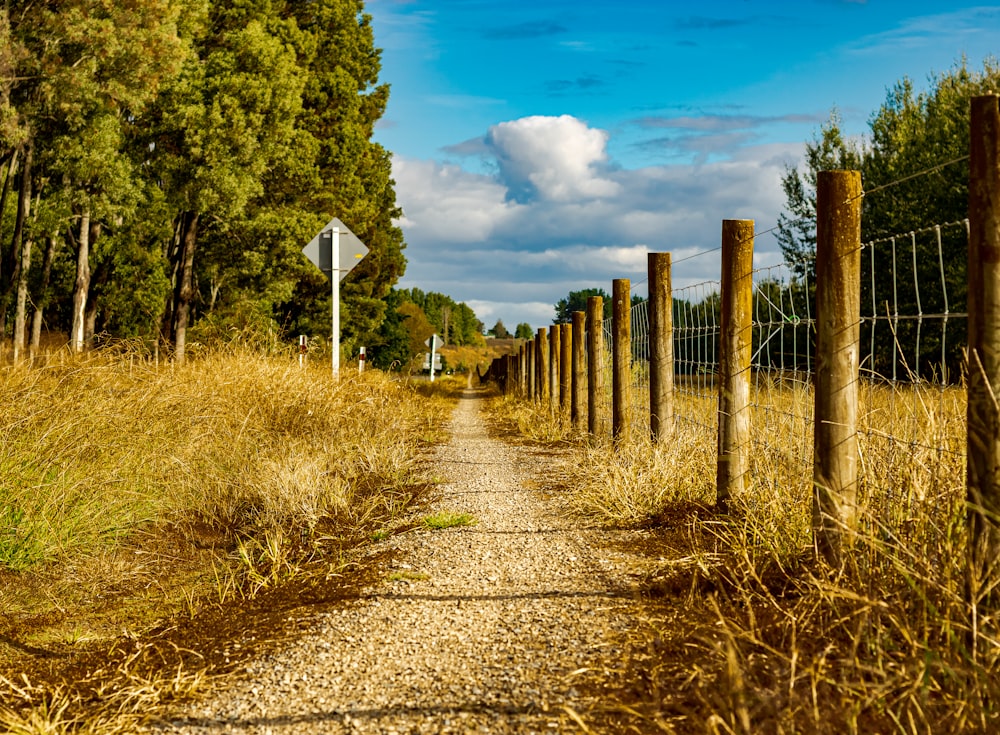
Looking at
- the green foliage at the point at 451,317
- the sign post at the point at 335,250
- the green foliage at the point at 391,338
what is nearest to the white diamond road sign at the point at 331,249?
the sign post at the point at 335,250

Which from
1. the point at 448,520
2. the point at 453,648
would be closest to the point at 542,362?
the point at 448,520

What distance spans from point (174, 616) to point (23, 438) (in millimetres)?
2542

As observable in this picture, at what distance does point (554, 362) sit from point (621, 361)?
6.97 meters

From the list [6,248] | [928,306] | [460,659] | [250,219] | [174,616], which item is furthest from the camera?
[6,248]

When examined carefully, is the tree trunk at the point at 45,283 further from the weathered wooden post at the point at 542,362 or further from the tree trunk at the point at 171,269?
the weathered wooden post at the point at 542,362

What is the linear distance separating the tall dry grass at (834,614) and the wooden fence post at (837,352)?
0.12 m

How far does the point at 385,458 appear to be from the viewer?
8.95 meters

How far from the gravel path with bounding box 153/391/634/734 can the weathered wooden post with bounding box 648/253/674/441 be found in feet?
7.12

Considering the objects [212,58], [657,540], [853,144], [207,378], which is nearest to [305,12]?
[212,58]

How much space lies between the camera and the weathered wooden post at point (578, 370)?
12.9 metres

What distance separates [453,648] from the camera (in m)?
3.80

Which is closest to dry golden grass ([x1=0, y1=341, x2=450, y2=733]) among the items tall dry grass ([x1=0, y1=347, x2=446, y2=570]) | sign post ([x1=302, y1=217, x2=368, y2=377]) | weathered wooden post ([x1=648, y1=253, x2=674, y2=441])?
tall dry grass ([x1=0, y1=347, x2=446, y2=570])

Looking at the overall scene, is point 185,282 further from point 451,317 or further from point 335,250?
point 451,317

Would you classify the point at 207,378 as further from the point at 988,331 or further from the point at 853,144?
the point at 853,144
